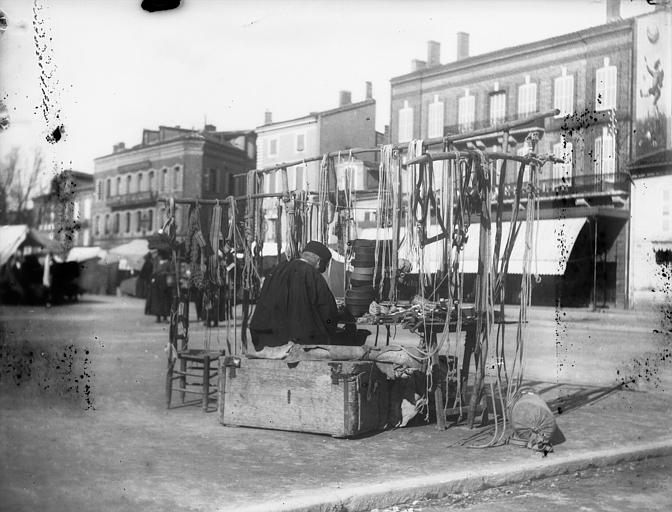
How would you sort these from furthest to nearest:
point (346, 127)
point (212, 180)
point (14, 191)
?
point (212, 180), point (346, 127), point (14, 191)

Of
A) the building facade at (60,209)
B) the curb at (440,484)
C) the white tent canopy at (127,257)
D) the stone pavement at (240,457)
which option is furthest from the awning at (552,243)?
the building facade at (60,209)

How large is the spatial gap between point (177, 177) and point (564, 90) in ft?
90.6

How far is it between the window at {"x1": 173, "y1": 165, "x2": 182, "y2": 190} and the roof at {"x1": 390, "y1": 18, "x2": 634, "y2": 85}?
17.7 metres

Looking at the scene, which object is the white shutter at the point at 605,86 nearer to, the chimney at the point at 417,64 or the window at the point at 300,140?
the chimney at the point at 417,64

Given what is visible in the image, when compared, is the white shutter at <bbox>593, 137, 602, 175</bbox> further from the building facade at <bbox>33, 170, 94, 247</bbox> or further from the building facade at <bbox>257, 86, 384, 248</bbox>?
the building facade at <bbox>33, 170, 94, 247</bbox>

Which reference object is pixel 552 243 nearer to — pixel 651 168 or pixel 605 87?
pixel 651 168

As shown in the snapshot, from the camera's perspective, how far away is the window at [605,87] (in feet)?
62.5

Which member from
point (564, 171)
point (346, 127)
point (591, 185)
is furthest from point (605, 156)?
point (346, 127)

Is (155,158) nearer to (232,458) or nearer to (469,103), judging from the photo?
(469,103)

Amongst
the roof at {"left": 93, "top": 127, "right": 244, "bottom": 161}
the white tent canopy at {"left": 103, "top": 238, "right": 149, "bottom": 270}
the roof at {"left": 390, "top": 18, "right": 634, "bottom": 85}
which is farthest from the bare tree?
the roof at {"left": 93, "top": 127, "right": 244, "bottom": 161}

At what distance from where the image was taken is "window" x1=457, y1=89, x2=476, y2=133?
2622cm

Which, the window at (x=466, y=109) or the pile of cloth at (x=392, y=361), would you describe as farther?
the window at (x=466, y=109)

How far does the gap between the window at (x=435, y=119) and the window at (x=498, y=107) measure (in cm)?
287

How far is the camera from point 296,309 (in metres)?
7.23
